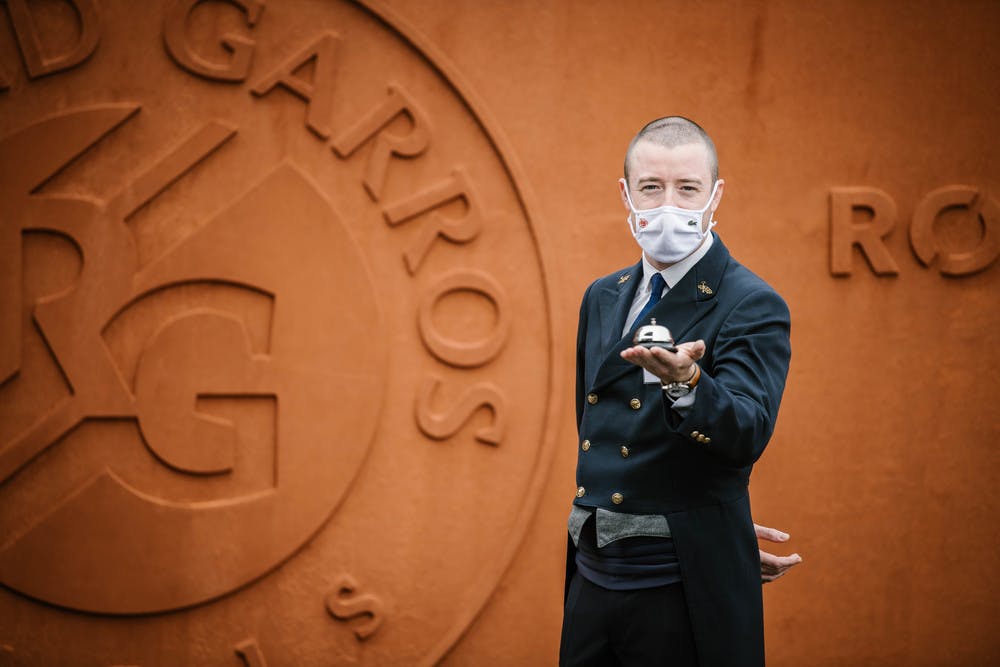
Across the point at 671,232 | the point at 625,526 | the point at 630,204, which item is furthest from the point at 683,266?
the point at 625,526

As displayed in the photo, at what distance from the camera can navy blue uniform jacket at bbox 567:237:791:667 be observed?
170 cm

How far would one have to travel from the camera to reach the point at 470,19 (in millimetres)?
3627

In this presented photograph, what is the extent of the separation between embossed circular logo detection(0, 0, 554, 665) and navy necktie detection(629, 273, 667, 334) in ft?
5.69

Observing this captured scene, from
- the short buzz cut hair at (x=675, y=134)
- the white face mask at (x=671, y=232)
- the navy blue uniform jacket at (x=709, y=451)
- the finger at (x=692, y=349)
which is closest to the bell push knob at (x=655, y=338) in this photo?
the finger at (x=692, y=349)

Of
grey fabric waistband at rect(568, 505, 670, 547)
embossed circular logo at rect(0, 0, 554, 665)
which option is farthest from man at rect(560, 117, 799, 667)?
embossed circular logo at rect(0, 0, 554, 665)

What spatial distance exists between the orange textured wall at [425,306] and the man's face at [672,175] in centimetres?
174

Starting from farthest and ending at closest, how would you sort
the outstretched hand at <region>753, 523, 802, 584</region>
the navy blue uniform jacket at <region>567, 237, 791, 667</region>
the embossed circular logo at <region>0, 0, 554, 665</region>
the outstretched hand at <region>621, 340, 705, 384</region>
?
the embossed circular logo at <region>0, 0, 554, 665</region> < the outstretched hand at <region>753, 523, 802, 584</region> < the navy blue uniform jacket at <region>567, 237, 791, 667</region> < the outstretched hand at <region>621, 340, 705, 384</region>

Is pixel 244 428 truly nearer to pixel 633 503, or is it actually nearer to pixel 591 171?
pixel 591 171

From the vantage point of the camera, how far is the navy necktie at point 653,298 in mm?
1894

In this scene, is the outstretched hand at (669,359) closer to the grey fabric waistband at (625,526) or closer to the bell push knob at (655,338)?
the bell push knob at (655,338)

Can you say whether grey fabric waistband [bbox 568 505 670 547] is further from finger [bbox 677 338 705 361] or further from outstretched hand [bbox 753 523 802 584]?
finger [bbox 677 338 705 361]

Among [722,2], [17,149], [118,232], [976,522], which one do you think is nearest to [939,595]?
[976,522]

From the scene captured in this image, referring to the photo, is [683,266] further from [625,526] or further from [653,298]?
[625,526]

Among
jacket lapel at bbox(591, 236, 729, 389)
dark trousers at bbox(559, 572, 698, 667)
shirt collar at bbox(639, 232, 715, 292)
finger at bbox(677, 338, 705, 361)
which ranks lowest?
dark trousers at bbox(559, 572, 698, 667)
